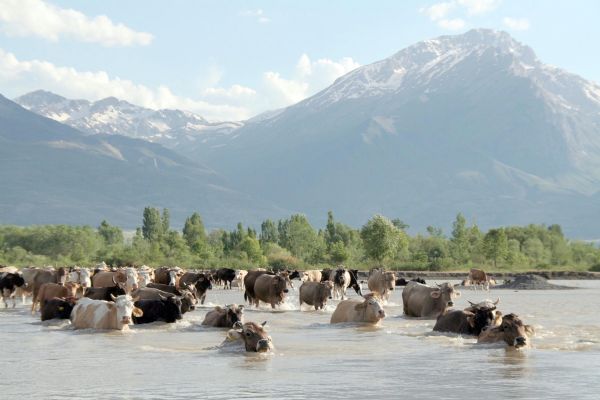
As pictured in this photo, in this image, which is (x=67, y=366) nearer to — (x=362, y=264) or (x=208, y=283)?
(x=208, y=283)

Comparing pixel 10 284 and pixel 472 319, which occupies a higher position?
pixel 10 284

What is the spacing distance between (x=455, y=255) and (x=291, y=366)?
470 ft

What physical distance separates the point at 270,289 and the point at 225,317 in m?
12.3

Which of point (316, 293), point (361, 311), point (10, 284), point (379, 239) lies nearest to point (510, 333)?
point (361, 311)

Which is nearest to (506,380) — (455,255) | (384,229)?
(384,229)

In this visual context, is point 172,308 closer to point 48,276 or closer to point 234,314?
point 234,314

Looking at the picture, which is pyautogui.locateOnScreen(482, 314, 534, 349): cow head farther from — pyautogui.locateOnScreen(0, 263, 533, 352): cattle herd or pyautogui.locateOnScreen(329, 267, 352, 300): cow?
pyautogui.locateOnScreen(329, 267, 352, 300): cow

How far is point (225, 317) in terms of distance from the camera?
3008 cm

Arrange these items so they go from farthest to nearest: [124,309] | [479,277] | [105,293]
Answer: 1. [479,277]
2. [105,293]
3. [124,309]

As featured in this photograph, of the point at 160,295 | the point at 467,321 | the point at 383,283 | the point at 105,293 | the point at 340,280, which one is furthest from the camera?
the point at 340,280

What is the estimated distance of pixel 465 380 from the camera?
17.9 metres

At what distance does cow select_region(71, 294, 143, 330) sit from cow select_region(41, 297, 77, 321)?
146 centimetres

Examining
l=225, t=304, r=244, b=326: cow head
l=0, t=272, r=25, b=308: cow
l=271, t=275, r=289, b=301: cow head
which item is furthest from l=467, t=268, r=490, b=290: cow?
l=225, t=304, r=244, b=326: cow head

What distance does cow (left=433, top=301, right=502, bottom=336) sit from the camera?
2572 centimetres
